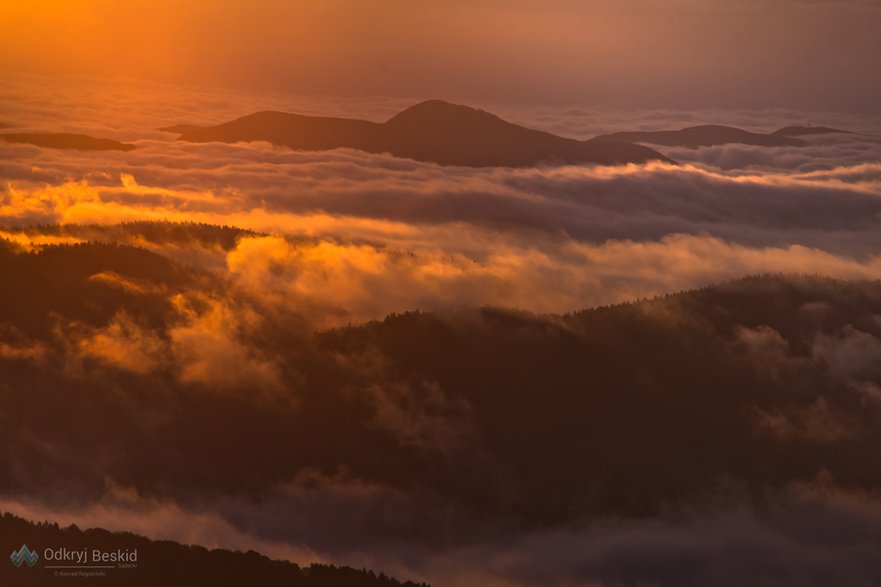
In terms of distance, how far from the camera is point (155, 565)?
97375 millimetres

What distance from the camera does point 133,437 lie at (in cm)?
14788

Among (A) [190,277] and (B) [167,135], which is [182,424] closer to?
(A) [190,277]

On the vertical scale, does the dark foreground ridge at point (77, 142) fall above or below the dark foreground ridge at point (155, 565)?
above

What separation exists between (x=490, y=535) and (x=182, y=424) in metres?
50.3

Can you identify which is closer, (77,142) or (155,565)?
(155,565)

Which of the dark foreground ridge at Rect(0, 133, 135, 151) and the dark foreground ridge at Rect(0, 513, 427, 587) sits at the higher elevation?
the dark foreground ridge at Rect(0, 133, 135, 151)

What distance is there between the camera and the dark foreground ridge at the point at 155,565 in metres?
91.8

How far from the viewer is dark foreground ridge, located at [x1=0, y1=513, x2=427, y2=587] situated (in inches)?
3612

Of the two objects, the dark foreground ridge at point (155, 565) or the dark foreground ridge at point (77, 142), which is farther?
the dark foreground ridge at point (77, 142)

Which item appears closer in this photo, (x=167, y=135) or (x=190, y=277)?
(x=190, y=277)

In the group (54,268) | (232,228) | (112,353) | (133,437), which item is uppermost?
(232,228)

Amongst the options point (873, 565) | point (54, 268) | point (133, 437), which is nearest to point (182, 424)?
point (133, 437)

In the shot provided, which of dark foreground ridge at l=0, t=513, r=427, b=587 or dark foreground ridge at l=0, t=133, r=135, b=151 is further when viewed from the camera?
dark foreground ridge at l=0, t=133, r=135, b=151

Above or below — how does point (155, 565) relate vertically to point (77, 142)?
below
